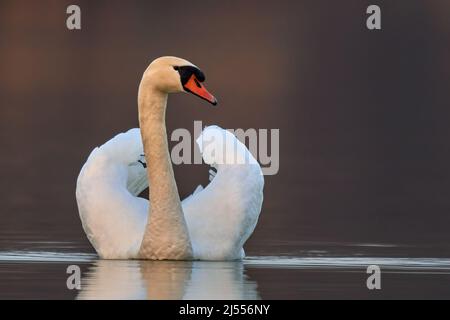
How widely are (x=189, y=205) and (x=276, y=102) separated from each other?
19049mm

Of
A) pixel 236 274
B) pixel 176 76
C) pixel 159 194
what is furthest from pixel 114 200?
pixel 236 274

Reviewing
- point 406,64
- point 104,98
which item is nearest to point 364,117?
point 104,98

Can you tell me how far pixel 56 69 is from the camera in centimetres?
3584

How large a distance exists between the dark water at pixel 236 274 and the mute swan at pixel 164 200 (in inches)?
7.5

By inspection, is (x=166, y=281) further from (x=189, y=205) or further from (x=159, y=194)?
(x=189, y=205)

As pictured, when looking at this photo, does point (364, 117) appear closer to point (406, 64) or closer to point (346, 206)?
point (406, 64)

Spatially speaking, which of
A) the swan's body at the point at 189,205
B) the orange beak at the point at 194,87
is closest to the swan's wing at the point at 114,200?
the swan's body at the point at 189,205

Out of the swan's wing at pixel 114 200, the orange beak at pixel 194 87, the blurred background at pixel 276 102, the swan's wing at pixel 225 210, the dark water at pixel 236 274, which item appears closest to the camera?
the dark water at pixel 236 274

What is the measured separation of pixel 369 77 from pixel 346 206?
17.0 meters

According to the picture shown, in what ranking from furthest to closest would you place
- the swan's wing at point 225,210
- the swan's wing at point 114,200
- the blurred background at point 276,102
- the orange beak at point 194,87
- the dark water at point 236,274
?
1. the blurred background at point 276,102
2. the swan's wing at point 114,200
3. the swan's wing at point 225,210
4. the orange beak at point 194,87
5. the dark water at point 236,274

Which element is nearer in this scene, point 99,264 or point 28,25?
point 99,264

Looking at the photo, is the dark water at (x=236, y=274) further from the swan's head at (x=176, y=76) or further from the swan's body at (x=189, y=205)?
the swan's head at (x=176, y=76)

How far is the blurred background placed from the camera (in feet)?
55.4

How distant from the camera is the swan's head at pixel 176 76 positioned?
12.8 m
